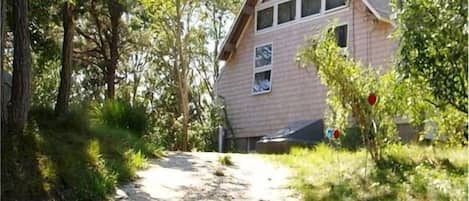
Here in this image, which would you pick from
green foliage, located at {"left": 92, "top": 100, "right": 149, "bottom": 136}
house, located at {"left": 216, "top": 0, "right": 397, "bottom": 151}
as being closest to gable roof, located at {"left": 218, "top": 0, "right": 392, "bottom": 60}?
house, located at {"left": 216, "top": 0, "right": 397, "bottom": 151}

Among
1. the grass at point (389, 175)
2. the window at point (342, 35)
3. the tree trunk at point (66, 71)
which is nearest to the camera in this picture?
the grass at point (389, 175)

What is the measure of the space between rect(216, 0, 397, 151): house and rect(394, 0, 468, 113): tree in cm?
960

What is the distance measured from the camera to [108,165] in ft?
26.6

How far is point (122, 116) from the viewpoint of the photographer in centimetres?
1207

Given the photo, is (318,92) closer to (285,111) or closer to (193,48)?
(285,111)

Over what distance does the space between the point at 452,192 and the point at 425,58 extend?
1.90 m

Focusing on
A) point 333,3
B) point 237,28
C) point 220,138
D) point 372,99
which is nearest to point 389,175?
point 372,99

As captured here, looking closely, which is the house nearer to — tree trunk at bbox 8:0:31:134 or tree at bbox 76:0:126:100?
tree at bbox 76:0:126:100

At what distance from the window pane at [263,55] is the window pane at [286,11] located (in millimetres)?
926

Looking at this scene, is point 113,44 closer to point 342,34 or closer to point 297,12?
point 297,12

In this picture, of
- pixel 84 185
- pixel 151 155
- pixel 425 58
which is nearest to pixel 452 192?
pixel 425 58

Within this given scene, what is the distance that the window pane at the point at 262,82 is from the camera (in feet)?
59.7

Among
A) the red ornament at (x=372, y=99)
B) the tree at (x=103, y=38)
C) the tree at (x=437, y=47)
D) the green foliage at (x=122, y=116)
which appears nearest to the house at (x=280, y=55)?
the tree at (x=103, y=38)

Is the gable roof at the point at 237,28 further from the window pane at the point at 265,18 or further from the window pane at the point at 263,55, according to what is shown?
the window pane at the point at 263,55
